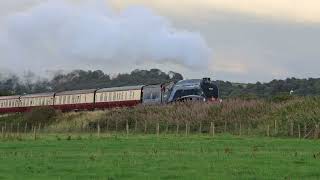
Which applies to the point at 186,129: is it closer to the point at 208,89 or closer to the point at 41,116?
the point at 208,89

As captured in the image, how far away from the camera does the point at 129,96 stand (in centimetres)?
7788

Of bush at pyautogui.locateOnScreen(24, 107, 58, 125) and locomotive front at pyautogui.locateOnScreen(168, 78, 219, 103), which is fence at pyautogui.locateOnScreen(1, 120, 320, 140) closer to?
bush at pyautogui.locateOnScreen(24, 107, 58, 125)

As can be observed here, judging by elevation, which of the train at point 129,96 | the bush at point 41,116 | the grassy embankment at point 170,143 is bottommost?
the grassy embankment at point 170,143

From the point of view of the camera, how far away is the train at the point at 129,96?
7119cm

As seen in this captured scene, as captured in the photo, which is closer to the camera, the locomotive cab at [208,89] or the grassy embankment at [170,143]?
the grassy embankment at [170,143]

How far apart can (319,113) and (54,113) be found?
126 feet

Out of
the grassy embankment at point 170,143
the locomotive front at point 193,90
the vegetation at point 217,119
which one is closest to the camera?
the grassy embankment at point 170,143

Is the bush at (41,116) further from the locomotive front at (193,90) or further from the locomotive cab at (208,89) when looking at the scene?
the locomotive cab at (208,89)

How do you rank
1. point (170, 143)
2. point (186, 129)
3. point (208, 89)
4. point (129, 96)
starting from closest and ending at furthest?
point (170, 143), point (186, 129), point (208, 89), point (129, 96)

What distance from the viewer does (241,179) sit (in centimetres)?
1814

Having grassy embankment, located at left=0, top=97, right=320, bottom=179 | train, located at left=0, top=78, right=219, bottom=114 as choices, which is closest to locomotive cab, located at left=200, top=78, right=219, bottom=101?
train, located at left=0, top=78, right=219, bottom=114

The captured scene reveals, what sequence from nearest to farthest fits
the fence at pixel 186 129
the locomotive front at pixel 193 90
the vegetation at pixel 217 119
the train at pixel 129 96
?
the fence at pixel 186 129
the vegetation at pixel 217 119
the locomotive front at pixel 193 90
the train at pixel 129 96

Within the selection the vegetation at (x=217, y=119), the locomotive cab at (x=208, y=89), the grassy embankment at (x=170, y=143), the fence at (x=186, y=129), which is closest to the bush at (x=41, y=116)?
the grassy embankment at (x=170, y=143)

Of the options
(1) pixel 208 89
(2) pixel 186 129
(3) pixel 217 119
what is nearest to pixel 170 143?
(2) pixel 186 129
